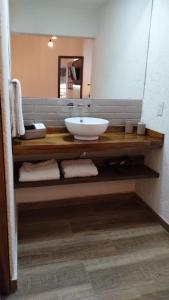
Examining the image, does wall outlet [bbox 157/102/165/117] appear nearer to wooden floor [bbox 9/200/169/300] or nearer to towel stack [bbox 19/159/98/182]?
towel stack [bbox 19/159/98/182]

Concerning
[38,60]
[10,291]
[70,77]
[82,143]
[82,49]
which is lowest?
[10,291]

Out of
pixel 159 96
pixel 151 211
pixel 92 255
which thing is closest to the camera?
pixel 92 255

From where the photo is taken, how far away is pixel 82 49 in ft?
7.91

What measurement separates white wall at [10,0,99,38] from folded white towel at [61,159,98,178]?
120 cm

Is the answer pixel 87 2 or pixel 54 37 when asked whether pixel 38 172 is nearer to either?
pixel 54 37

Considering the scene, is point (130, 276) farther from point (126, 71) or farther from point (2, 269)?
point (126, 71)

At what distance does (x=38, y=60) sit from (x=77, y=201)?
149cm

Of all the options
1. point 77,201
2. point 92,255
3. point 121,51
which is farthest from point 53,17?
point 92,255

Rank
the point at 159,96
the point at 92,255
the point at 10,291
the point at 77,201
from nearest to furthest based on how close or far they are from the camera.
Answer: the point at 10,291 → the point at 92,255 → the point at 159,96 → the point at 77,201

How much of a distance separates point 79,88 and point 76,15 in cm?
66

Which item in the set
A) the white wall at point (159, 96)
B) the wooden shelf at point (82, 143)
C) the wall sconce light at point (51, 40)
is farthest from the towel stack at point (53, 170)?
the wall sconce light at point (51, 40)

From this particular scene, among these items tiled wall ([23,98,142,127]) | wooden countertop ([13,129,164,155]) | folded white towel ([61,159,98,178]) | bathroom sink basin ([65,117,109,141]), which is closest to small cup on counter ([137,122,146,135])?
wooden countertop ([13,129,164,155])

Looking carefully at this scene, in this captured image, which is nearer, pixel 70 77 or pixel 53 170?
pixel 53 170

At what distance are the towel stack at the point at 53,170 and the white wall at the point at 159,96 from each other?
636 mm
